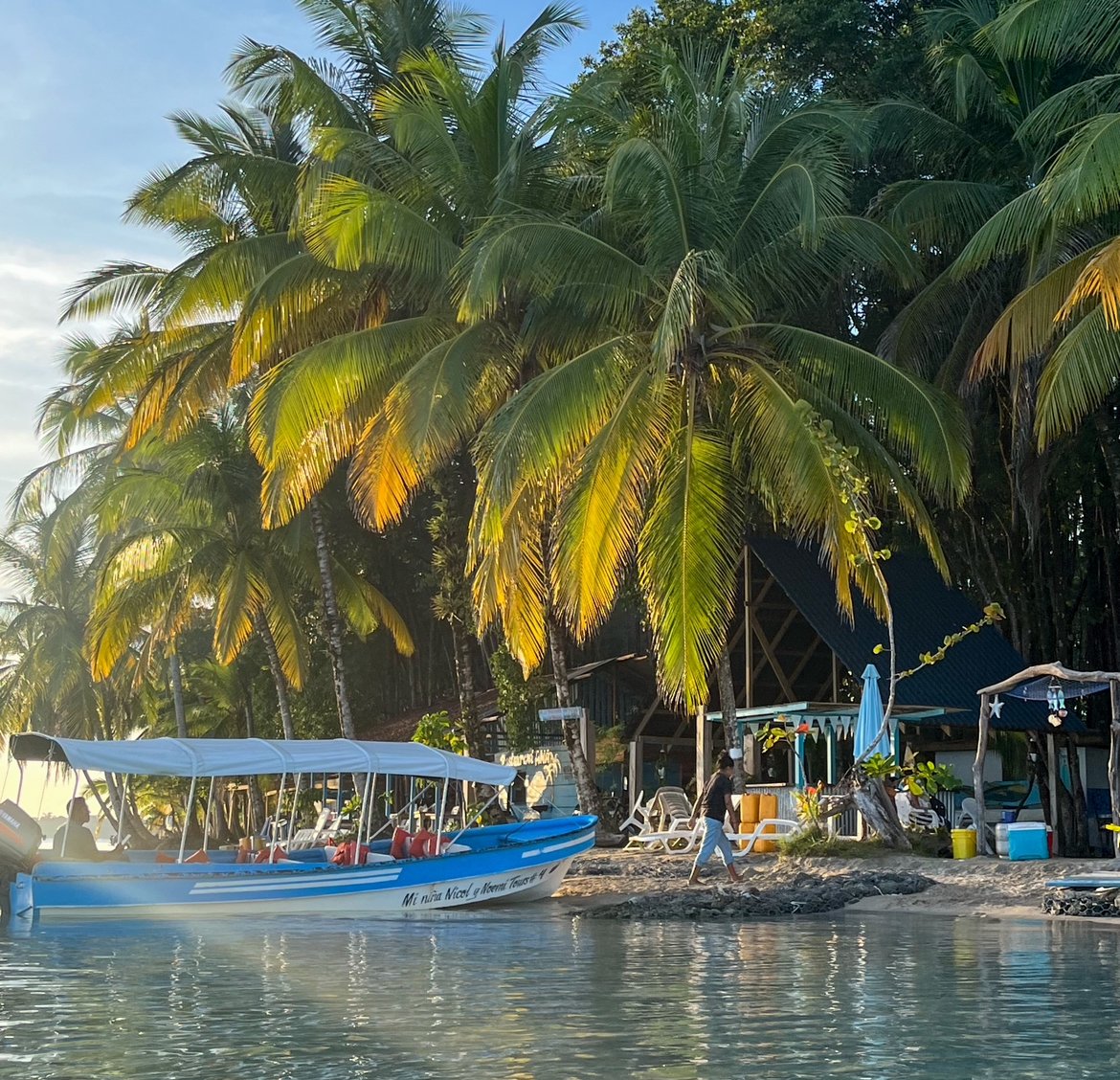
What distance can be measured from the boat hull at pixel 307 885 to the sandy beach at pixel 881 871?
73 cm

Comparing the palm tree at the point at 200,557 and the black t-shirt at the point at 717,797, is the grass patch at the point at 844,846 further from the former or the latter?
the palm tree at the point at 200,557

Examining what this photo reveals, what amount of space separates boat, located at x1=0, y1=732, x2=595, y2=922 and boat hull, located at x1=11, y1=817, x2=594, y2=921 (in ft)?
0.04

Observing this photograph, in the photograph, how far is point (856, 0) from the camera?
2686cm

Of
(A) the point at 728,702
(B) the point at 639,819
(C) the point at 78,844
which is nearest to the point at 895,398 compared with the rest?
(A) the point at 728,702

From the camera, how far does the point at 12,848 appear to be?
1658 cm

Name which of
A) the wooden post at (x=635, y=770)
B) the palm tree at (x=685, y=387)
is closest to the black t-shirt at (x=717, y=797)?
the palm tree at (x=685, y=387)

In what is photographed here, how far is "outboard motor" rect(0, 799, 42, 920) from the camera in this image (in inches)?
652

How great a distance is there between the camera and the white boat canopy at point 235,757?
52.4 ft

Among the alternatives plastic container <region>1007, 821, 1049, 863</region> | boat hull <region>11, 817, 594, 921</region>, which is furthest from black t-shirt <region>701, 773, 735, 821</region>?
plastic container <region>1007, 821, 1049, 863</region>

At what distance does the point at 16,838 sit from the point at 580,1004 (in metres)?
10.6

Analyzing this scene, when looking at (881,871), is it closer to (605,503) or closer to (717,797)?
(717,797)

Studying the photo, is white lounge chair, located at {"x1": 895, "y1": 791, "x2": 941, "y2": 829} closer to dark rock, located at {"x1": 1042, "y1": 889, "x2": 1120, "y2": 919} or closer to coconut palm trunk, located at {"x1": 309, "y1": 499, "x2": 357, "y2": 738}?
dark rock, located at {"x1": 1042, "y1": 889, "x2": 1120, "y2": 919}

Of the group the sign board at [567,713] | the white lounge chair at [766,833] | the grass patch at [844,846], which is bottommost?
the grass patch at [844,846]

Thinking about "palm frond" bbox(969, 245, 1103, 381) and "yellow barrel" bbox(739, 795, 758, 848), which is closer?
"palm frond" bbox(969, 245, 1103, 381)
